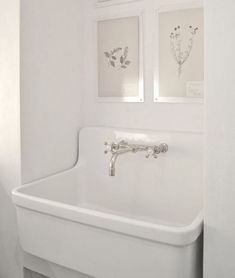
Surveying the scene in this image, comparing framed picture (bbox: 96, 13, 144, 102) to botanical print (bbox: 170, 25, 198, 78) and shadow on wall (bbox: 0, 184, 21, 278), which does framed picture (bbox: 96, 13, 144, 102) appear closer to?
botanical print (bbox: 170, 25, 198, 78)

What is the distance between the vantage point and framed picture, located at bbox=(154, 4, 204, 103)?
1.47m

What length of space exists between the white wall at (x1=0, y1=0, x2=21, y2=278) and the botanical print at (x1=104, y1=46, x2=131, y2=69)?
0.48 m

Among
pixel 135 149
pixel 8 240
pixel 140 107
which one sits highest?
pixel 140 107

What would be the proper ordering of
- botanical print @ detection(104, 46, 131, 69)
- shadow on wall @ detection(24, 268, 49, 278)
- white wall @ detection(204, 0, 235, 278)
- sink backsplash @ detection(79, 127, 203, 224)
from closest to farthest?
white wall @ detection(204, 0, 235, 278) < sink backsplash @ detection(79, 127, 203, 224) < shadow on wall @ detection(24, 268, 49, 278) < botanical print @ detection(104, 46, 131, 69)

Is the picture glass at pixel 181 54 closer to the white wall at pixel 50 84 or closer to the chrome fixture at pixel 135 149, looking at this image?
the chrome fixture at pixel 135 149

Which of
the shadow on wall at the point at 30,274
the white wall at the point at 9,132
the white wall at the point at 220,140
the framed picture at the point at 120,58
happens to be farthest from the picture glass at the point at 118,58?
the shadow on wall at the point at 30,274

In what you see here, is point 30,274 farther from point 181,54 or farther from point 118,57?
point 181,54

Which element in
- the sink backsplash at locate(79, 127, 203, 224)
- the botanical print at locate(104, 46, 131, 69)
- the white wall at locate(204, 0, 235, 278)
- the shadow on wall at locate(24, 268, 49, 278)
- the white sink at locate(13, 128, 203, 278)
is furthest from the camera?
the botanical print at locate(104, 46, 131, 69)

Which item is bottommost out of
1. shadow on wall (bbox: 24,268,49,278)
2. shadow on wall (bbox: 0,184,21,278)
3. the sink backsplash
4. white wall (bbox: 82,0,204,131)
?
shadow on wall (bbox: 24,268,49,278)

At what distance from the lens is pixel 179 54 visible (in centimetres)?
152

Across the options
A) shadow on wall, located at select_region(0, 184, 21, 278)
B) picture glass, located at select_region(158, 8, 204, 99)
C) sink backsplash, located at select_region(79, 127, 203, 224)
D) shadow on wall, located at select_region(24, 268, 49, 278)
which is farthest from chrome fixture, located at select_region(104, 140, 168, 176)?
shadow on wall, located at select_region(24, 268, 49, 278)

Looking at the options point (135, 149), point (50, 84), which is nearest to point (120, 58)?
point (50, 84)

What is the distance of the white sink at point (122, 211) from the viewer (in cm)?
108

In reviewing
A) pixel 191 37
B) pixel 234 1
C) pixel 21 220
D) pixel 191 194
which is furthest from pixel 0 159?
pixel 234 1
